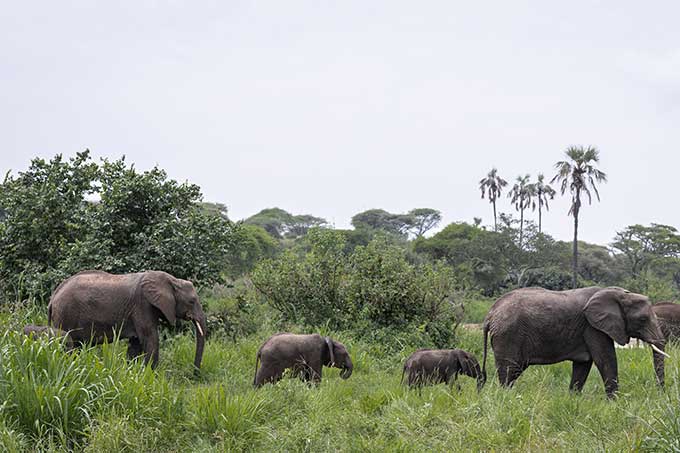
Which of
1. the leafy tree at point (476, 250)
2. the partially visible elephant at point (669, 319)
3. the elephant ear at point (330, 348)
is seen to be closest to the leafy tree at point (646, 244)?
the leafy tree at point (476, 250)

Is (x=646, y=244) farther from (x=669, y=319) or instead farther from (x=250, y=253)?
(x=669, y=319)

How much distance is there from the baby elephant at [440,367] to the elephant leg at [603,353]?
1509mm

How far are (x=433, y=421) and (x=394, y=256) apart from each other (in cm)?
833

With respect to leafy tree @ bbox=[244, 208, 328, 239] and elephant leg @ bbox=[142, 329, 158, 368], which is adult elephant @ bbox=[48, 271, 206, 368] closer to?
elephant leg @ bbox=[142, 329, 158, 368]

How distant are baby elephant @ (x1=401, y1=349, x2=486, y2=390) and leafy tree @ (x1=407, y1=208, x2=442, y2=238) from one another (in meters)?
58.6

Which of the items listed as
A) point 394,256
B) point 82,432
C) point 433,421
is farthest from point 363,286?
point 82,432

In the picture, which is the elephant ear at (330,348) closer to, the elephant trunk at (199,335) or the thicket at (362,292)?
the elephant trunk at (199,335)

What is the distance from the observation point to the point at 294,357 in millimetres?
8930

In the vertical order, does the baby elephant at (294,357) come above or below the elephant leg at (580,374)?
above

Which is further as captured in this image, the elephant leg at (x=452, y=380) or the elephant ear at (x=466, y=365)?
the elephant ear at (x=466, y=365)

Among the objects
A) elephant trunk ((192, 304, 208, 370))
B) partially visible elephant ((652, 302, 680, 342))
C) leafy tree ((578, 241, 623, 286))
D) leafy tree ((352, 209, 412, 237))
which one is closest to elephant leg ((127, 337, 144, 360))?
elephant trunk ((192, 304, 208, 370))

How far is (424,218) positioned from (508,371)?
6010cm

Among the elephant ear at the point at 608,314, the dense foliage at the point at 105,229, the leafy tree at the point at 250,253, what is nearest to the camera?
the elephant ear at the point at 608,314

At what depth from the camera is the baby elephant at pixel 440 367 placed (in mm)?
8984
